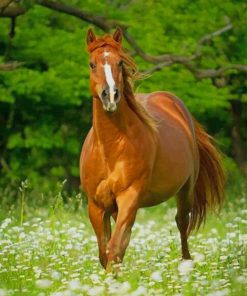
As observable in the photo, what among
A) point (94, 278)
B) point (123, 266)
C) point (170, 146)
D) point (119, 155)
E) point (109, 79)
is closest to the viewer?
point (94, 278)

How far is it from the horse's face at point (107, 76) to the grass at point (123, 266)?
1.30 metres

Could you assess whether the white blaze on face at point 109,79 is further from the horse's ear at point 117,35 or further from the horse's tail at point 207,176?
the horse's tail at point 207,176

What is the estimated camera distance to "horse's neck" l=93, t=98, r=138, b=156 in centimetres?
899

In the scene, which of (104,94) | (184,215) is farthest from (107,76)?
(184,215)

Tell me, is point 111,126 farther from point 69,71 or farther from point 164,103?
point 69,71

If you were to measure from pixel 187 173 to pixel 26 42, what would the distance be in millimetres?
16086

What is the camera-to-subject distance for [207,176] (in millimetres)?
11984

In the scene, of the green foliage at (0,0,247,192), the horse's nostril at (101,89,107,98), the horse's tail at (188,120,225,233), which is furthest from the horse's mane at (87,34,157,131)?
the green foliage at (0,0,247,192)

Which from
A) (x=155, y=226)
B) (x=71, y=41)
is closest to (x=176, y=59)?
(x=155, y=226)

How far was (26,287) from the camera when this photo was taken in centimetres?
778

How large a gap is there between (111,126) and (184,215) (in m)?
2.62

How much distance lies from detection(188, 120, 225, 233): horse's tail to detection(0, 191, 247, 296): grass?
430 mm

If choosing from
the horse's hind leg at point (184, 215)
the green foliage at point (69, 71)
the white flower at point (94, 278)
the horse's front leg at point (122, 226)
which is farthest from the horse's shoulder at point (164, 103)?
the green foliage at point (69, 71)

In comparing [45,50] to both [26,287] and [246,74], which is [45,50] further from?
[26,287]
